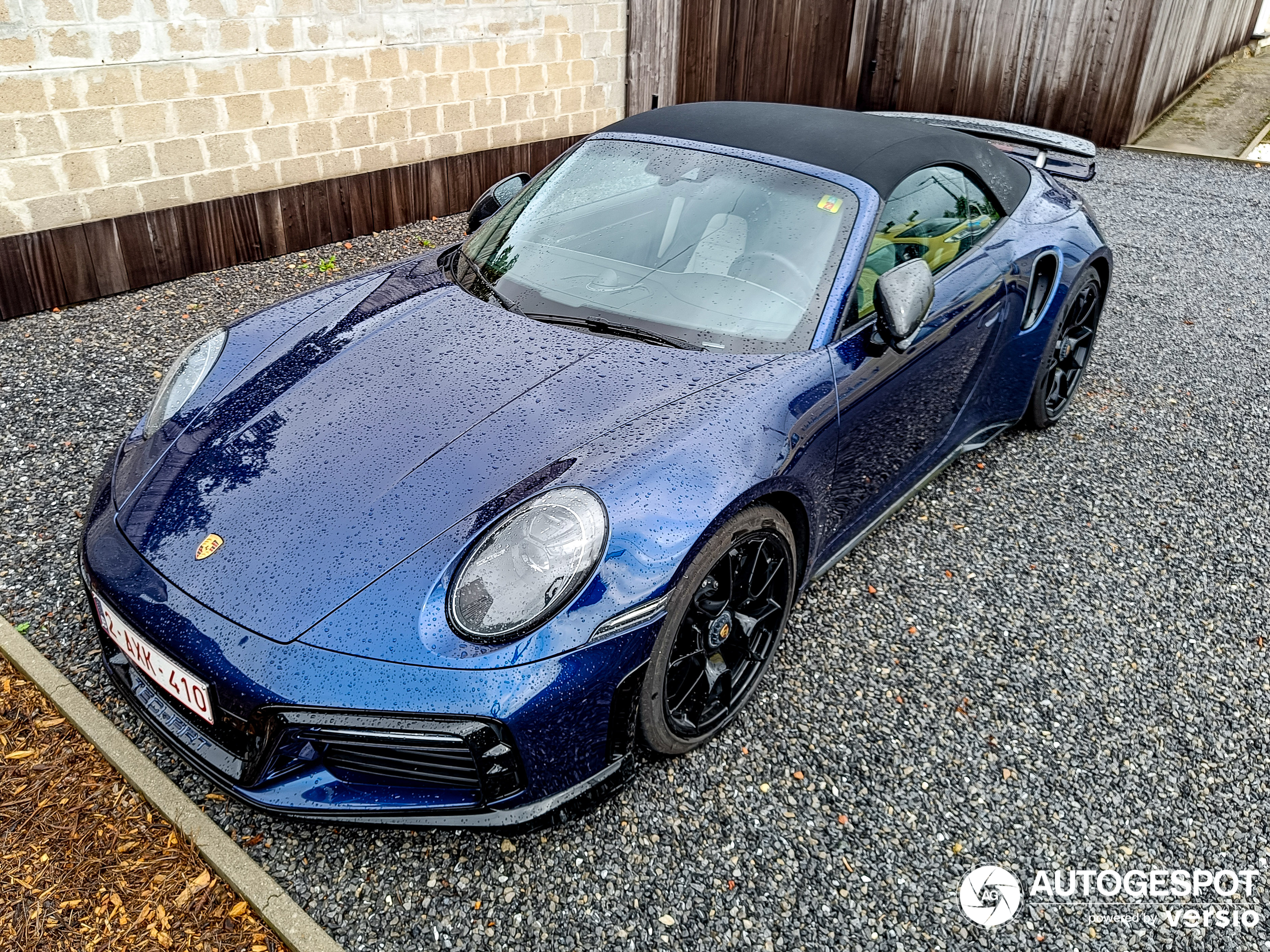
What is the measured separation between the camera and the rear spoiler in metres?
4.41

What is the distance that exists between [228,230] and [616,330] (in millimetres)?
3988

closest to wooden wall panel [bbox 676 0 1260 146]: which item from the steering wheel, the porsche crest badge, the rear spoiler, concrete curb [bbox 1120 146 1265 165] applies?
concrete curb [bbox 1120 146 1265 165]

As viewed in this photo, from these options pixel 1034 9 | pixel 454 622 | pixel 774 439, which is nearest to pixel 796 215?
pixel 774 439

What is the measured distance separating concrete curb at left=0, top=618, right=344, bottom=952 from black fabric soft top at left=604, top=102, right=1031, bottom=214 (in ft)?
8.35

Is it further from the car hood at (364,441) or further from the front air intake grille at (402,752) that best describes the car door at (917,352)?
the front air intake grille at (402,752)

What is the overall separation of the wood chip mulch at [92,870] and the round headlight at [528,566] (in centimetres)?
85

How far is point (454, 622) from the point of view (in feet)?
6.63

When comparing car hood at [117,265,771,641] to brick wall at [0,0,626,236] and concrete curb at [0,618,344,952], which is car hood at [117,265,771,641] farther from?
brick wall at [0,0,626,236]

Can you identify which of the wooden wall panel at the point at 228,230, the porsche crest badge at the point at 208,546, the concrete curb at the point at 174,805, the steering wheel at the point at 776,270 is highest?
the steering wheel at the point at 776,270

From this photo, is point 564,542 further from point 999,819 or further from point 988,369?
point 988,369

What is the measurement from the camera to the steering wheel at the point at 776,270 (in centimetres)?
283

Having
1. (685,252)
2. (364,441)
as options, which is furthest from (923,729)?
(364,441)

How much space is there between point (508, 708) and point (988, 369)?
8.07 ft

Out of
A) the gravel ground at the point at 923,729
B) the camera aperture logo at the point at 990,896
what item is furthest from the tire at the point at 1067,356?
the camera aperture logo at the point at 990,896
